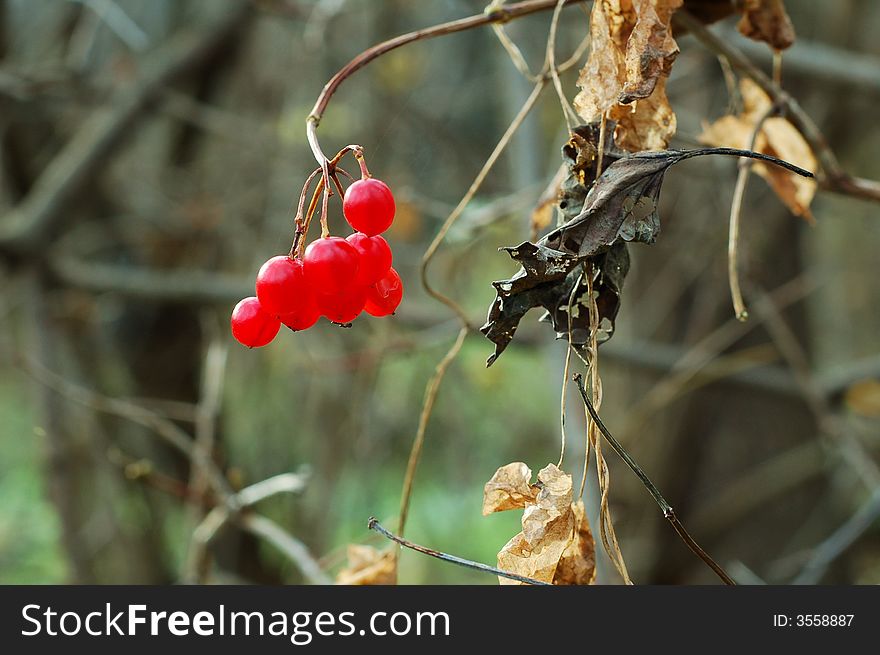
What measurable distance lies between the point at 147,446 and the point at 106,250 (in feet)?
2.63

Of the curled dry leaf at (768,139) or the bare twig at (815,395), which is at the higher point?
the bare twig at (815,395)

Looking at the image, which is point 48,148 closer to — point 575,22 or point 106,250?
point 106,250

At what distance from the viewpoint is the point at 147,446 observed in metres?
3.51

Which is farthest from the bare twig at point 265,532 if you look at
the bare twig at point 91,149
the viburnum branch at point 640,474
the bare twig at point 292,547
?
the bare twig at point 91,149

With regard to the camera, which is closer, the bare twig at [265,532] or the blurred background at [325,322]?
the bare twig at [265,532]

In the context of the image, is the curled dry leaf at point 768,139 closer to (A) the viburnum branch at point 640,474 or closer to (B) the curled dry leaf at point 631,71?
(B) the curled dry leaf at point 631,71

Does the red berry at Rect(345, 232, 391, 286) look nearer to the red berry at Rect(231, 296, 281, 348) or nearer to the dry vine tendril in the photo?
the dry vine tendril

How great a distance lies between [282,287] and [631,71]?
0.36 metres

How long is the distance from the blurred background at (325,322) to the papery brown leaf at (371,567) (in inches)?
35.7

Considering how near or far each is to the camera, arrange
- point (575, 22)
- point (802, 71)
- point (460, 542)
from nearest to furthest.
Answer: point (802, 71)
point (575, 22)
point (460, 542)

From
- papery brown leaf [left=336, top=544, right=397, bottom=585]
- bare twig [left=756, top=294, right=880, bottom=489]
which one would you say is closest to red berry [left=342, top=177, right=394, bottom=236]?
papery brown leaf [left=336, top=544, right=397, bottom=585]

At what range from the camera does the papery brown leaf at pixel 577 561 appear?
820 mm

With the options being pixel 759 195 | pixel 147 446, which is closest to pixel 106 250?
pixel 147 446

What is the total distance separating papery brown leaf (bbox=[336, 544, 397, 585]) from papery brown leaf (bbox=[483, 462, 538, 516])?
12.6 inches
